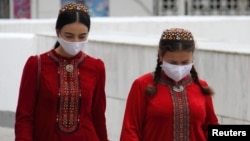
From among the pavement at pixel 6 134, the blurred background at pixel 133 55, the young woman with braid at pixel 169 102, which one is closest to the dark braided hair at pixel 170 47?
the young woman with braid at pixel 169 102

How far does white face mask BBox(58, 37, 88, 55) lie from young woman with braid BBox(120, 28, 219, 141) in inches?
21.9

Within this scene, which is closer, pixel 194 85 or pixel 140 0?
pixel 194 85

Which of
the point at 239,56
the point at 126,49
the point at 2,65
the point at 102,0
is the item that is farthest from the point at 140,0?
the point at 239,56

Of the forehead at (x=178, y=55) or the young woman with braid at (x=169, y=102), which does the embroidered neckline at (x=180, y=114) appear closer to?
the young woman with braid at (x=169, y=102)

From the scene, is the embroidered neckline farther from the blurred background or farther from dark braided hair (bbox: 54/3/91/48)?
the blurred background

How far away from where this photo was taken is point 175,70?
490 centimetres

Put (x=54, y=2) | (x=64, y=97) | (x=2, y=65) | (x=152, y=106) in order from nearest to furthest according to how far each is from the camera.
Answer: (x=152, y=106) → (x=64, y=97) → (x=2, y=65) → (x=54, y=2)

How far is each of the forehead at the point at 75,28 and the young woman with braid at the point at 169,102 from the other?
1.92ft

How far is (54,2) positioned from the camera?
24.0 meters

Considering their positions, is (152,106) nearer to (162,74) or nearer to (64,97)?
(162,74)

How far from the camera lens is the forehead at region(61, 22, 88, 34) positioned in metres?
5.35

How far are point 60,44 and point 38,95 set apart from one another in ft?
1.11

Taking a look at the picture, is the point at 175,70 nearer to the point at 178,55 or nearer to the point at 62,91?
the point at 178,55

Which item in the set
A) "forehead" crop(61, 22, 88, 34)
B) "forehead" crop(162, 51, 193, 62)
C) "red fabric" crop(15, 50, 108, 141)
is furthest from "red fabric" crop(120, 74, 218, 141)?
"forehead" crop(61, 22, 88, 34)
